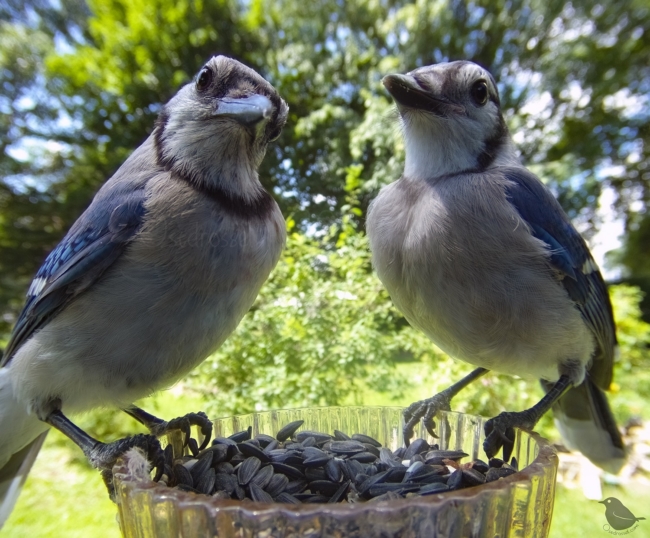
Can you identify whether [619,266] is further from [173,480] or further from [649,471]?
[173,480]

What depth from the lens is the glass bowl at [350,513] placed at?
20.4 inches

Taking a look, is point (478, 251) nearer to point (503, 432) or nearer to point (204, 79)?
point (503, 432)

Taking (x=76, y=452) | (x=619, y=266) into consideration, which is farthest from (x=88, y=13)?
(x=619, y=266)

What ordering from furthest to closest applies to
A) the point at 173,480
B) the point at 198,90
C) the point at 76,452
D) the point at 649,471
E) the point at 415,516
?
1. the point at 76,452
2. the point at 649,471
3. the point at 198,90
4. the point at 173,480
5. the point at 415,516

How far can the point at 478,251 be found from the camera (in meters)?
0.97

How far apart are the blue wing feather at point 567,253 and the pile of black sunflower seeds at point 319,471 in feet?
1.50

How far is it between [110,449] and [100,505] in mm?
2169

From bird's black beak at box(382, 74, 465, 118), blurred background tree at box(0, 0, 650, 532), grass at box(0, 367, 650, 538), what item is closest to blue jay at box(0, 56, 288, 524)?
bird's black beak at box(382, 74, 465, 118)

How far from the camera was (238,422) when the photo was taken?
101cm

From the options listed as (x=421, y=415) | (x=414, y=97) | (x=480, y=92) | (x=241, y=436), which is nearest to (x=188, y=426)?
(x=241, y=436)

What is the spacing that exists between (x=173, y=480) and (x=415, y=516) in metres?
0.43

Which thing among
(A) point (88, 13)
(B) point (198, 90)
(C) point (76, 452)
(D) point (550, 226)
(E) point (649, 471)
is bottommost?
(E) point (649, 471)

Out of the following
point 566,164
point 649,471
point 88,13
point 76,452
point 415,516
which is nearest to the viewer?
point 415,516

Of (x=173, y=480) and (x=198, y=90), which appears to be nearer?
(x=173, y=480)
